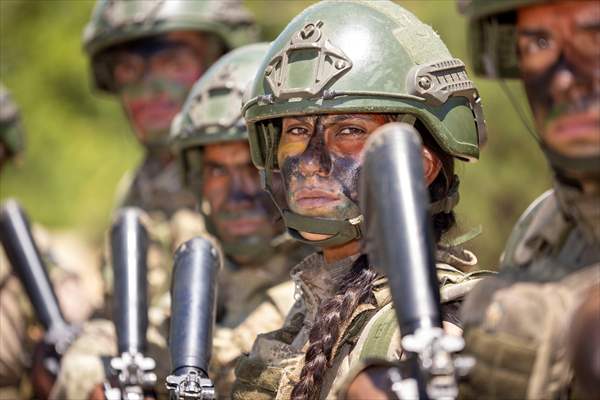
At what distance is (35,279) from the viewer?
8117mm

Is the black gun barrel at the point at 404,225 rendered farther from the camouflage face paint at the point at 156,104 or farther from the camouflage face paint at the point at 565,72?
the camouflage face paint at the point at 156,104

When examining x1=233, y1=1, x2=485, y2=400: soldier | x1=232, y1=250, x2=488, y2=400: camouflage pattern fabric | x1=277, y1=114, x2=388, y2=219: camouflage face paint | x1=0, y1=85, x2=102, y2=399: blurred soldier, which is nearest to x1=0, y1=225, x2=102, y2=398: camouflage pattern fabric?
x1=0, y1=85, x2=102, y2=399: blurred soldier

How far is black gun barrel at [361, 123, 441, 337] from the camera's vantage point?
4.14 meters

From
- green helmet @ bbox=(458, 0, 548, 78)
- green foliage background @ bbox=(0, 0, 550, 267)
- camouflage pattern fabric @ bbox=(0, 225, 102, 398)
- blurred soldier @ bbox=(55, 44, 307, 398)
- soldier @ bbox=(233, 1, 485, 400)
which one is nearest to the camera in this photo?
green helmet @ bbox=(458, 0, 548, 78)

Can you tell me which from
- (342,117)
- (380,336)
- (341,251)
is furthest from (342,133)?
(380,336)

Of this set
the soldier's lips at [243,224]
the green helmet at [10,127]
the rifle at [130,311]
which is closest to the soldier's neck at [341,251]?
the rifle at [130,311]

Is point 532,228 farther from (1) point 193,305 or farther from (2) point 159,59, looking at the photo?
(2) point 159,59

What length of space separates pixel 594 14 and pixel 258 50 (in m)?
3.81

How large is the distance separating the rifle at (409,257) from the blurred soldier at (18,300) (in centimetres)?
467

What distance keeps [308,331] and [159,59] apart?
3957 millimetres

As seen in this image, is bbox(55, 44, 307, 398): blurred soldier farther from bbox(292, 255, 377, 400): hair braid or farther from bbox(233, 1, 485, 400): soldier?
bbox(292, 255, 377, 400): hair braid

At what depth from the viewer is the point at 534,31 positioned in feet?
13.7

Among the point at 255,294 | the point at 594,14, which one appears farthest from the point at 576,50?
the point at 255,294

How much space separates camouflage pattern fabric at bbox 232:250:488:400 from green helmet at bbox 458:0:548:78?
76cm
